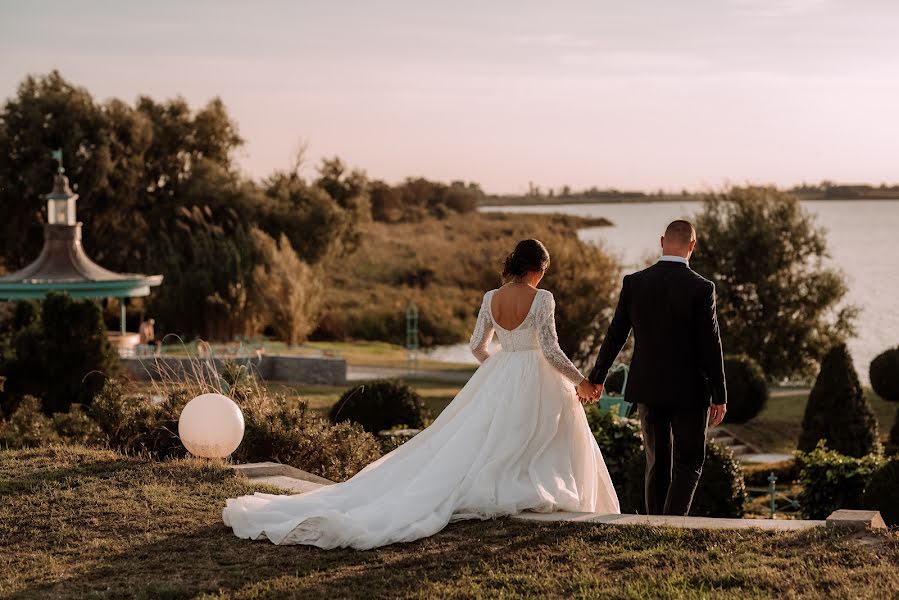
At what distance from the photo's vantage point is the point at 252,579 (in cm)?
498

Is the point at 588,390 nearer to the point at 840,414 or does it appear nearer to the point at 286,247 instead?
the point at 840,414

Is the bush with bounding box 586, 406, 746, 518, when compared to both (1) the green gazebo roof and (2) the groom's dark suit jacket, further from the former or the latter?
(1) the green gazebo roof

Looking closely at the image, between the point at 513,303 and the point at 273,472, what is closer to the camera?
the point at 513,303

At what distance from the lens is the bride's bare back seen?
648cm

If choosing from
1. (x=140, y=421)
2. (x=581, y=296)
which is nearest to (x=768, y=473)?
(x=140, y=421)

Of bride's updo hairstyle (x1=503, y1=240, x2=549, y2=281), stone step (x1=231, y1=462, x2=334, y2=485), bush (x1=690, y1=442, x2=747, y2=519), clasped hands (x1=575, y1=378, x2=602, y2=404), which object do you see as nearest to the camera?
clasped hands (x1=575, y1=378, x2=602, y2=404)

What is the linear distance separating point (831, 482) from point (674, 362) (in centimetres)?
552

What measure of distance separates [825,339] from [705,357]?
21830mm

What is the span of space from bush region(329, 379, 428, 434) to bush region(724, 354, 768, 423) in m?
8.03

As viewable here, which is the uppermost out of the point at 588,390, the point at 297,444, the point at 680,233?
the point at 680,233

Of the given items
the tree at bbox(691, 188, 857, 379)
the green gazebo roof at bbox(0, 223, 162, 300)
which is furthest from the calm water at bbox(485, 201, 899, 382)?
the green gazebo roof at bbox(0, 223, 162, 300)

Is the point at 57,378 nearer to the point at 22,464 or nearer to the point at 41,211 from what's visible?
the point at 22,464

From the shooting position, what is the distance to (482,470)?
6.12 m

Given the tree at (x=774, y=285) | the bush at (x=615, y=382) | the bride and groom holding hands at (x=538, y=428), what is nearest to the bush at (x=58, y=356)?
the bush at (x=615, y=382)
